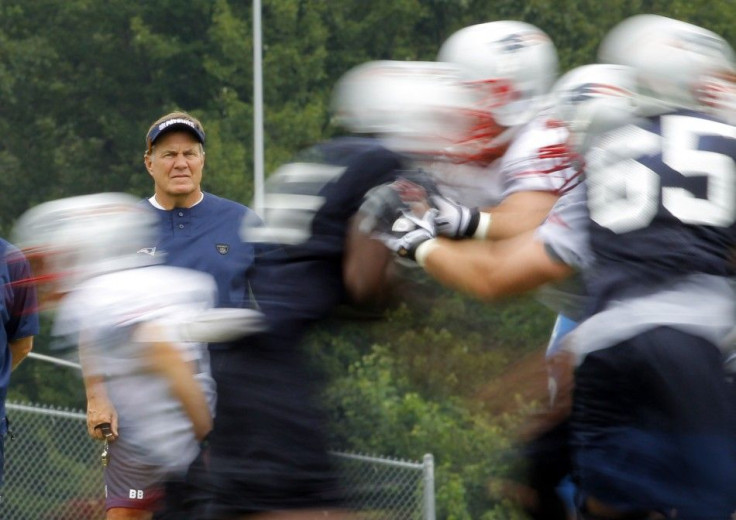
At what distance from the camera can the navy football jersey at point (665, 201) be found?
14.5ft

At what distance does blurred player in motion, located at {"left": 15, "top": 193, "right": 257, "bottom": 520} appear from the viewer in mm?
4516

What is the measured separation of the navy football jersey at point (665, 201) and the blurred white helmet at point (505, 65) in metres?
0.58

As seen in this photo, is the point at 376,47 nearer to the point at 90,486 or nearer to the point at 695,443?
the point at 90,486

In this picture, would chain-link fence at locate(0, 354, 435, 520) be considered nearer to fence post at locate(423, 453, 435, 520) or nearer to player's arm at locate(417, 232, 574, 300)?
fence post at locate(423, 453, 435, 520)

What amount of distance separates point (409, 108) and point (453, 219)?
1.08 ft

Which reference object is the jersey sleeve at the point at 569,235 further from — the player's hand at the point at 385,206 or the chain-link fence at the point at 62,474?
the chain-link fence at the point at 62,474

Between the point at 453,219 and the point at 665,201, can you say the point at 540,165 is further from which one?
the point at 665,201

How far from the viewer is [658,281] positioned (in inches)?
176

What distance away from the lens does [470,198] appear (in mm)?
5090

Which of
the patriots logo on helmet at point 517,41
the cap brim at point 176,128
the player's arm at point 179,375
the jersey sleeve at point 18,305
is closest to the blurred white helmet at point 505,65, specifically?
the patriots logo on helmet at point 517,41

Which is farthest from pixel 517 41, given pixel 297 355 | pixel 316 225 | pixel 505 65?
pixel 297 355

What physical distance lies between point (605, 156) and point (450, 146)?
47 centimetres

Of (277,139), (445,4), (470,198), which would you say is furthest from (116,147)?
(470,198)

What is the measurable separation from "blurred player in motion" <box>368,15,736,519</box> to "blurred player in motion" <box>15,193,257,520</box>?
0.61 metres
